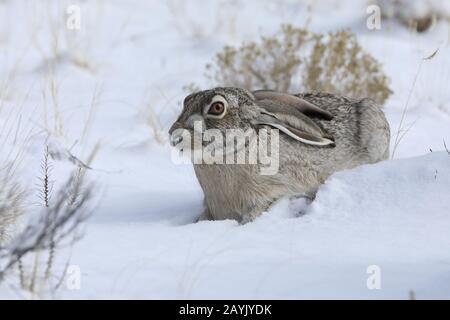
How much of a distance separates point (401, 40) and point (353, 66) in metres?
2.71

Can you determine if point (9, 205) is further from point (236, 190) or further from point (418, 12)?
point (418, 12)

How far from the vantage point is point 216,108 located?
17.5ft

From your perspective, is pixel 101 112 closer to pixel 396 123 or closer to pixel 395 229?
pixel 396 123

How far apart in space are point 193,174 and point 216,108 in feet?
6.48

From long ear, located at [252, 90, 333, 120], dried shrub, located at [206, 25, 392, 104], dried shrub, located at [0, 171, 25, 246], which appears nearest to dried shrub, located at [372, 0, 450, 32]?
dried shrub, located at [206, 25, 392, 104]

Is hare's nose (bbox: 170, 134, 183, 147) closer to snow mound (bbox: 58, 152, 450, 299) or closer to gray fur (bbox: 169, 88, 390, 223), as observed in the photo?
gray fur (bbox: 169, 88, 390, 223)

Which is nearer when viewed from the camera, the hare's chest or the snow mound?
the snow mound

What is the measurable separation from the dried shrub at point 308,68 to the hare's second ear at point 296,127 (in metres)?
3.05

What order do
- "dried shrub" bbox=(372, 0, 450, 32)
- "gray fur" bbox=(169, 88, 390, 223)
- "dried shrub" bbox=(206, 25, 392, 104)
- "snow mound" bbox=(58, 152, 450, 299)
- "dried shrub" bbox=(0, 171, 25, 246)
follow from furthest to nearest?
"dried shrub" bbox=(372, 0, 450, 32) → "dried shrub" bbox=(206, 25, 392, 104) → "gray fur" bbox=(169, 88, 390, 223) → "dried shrub" bbox=(0, 171, 25, 246) → "snow mound" bbox=(58, 152, 450, 299)

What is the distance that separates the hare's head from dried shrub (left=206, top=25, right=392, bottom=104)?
9.29 feet

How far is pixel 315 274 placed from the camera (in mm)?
3973

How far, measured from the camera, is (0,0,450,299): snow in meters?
3.96

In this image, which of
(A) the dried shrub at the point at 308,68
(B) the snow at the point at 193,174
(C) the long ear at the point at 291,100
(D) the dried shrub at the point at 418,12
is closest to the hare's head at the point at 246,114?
(C) the long ear at the point at 291,100

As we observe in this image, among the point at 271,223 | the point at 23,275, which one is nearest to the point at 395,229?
the point at 271,223
